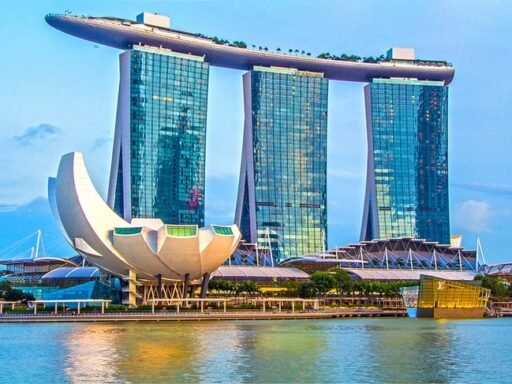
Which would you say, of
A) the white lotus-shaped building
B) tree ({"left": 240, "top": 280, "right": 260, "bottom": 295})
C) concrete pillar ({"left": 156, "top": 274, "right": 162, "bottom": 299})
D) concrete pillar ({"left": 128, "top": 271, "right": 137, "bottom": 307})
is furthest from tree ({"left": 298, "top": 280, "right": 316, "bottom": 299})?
concrete pillar ({"left": 128, "top": 271, "right": 137, "bottom": 307})

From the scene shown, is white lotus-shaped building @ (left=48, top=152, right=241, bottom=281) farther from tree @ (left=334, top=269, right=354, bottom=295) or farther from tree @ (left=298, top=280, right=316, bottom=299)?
tree @ (left=334, top=269, right=354, bottom=295)

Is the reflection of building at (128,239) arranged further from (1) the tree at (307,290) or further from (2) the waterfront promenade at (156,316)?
(1) the tree at (307,290)

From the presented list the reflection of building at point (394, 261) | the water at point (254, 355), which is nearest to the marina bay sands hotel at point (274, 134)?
the reflection of building at point (394, 261)

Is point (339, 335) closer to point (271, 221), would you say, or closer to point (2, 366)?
point (2, 366)

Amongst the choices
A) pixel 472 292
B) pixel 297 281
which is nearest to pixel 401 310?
pixel 472 292

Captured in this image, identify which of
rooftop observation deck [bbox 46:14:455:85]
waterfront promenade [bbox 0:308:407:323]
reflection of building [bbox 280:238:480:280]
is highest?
rooftop observation deck [bbox 46:14:455:85]

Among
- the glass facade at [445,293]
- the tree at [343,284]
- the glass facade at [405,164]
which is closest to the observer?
the glass facade at [445,293]
